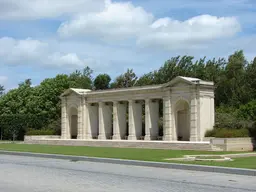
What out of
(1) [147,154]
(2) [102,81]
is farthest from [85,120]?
(2) [102,81]

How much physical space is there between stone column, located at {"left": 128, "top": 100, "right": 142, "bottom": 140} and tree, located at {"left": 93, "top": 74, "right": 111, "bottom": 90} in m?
31.8

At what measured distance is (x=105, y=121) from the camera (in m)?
51.3

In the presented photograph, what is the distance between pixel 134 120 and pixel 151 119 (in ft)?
7.36

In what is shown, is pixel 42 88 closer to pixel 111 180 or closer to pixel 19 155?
pixel 19 155

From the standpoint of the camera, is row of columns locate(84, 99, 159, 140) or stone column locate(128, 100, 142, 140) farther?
stone column locate(128, 100, 142, 140)

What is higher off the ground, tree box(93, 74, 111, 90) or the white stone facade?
tree box(93, 74, 111, 90)

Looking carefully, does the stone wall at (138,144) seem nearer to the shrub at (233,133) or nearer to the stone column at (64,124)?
the shrub at (233,133)

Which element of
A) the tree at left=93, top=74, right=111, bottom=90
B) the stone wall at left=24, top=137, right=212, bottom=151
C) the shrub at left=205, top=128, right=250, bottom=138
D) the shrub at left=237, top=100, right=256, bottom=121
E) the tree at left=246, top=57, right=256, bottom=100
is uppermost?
the tree at left=93, top=74, right=111, bottom=90

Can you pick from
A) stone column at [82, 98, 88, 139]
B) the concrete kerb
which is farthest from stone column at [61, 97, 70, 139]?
the concrete kerb

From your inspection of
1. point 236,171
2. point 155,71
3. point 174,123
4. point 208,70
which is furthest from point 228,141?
point 155,71

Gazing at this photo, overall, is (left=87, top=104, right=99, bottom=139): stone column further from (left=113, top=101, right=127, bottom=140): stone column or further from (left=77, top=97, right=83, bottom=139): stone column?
(left=113, top=101, right=127, bottom=140): stone column

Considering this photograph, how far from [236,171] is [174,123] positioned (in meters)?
24.7

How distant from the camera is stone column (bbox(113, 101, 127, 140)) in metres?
49.1

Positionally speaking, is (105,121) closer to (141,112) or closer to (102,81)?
(141,112)
